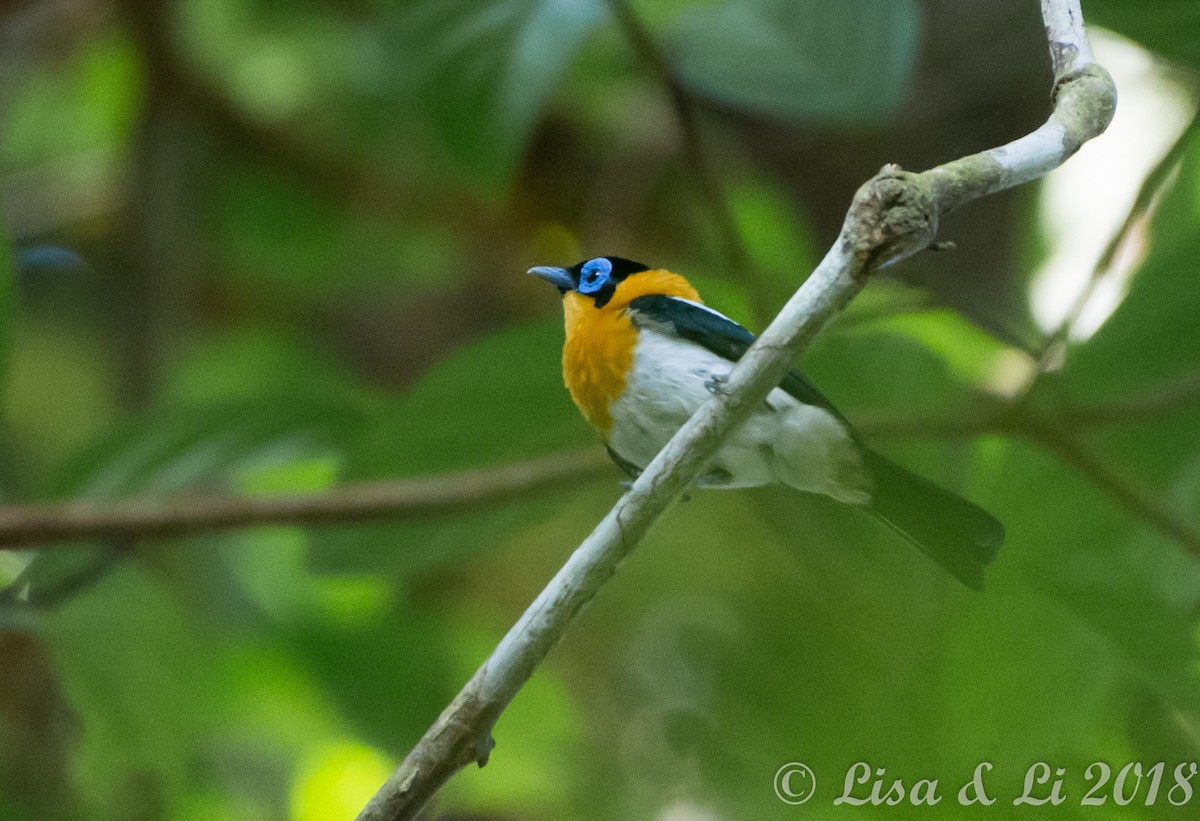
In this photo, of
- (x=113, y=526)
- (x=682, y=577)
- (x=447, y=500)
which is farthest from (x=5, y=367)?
(x=682, y=577)

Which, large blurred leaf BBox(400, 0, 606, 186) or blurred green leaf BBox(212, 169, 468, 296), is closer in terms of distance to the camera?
large blurred leaf BBox(400, 0, 606, 186)

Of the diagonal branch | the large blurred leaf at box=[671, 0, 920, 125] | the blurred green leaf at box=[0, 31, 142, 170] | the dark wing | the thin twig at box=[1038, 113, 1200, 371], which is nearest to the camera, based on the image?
the diagonal branch

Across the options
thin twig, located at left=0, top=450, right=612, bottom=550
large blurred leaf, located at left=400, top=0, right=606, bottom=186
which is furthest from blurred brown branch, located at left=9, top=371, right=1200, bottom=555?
large blurred leaf, located at left=400, top=0, right=606, bottom=186

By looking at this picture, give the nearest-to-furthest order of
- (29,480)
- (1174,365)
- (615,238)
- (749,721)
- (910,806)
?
(910,806) < (1174,365) < (749,721) < (615,238) < (29,480)

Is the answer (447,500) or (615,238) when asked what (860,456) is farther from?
(615,238)

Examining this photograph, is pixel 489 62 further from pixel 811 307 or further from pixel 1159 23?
pixel 811 307

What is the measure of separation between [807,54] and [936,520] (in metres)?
0.57

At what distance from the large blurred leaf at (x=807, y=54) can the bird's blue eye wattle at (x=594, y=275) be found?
0.36 metres

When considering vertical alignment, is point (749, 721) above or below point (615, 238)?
below

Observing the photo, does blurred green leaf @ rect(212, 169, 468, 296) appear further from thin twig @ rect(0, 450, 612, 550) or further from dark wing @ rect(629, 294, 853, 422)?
dark wing @ rect(629, 294, 853, 422)

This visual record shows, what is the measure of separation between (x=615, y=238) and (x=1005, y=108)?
864mm

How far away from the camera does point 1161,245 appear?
0.84 meters

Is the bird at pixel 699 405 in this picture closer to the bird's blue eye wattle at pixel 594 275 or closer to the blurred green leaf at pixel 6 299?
the bird's blue eye wattle at pixel 594 275

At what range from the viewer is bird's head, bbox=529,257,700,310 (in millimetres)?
621
